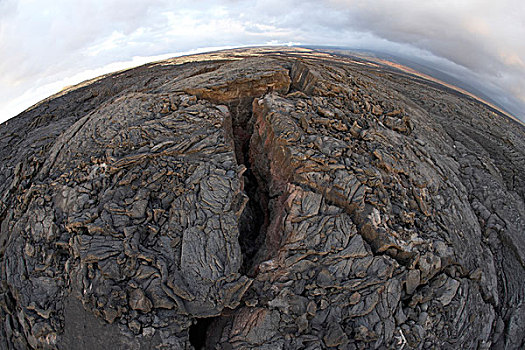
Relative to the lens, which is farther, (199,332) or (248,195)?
(248,195)

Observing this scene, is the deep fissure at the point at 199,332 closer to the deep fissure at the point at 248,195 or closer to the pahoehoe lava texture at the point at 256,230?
the pahoehoe lava texture at the point at 256,230

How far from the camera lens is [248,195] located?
8.50 meters

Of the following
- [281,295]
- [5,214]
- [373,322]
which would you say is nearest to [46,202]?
[5,214]

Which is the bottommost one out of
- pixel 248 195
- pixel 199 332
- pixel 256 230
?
pixel 199 332

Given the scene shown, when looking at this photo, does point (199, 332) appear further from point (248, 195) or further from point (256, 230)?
point (248, 195)

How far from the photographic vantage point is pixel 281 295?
626 centimetres

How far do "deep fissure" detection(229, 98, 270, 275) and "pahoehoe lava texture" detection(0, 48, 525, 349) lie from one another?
58 mm

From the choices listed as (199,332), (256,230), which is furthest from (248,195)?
(199,332)

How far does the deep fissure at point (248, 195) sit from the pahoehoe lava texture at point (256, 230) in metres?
0.06

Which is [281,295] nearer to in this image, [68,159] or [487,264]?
[487,264]

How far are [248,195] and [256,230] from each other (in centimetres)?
116

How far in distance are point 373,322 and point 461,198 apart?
554 cm

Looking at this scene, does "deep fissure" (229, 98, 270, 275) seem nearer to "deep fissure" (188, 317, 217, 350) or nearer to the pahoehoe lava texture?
the pahoehoe lava texture

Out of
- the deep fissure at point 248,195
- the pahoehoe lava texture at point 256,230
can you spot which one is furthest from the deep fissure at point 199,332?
the deep fissure at point 248,195
